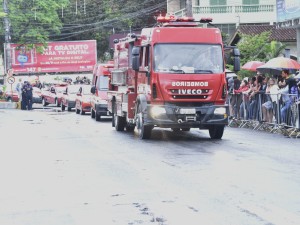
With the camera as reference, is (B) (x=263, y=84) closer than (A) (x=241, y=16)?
Yes

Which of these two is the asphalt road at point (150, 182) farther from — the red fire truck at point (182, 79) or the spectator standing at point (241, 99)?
the spectator standing at point (241, 99)

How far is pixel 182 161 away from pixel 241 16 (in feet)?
130

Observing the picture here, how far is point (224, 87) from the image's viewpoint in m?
19.5

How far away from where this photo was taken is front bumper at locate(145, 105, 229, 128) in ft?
62.7

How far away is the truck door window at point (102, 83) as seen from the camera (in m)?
31.5

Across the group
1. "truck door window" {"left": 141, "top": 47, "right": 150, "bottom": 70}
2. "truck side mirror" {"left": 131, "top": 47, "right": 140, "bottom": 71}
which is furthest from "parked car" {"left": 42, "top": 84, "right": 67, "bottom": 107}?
"truck side mirror" {"left": 131, "top": 47, "right": 140, "bottom": 71}

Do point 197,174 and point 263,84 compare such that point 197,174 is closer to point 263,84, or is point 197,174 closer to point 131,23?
point 263,84

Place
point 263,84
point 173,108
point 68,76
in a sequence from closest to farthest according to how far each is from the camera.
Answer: point 173,108, point 263,84, point 68,76

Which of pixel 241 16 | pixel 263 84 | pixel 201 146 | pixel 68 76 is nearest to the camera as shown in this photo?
pixel 201 146

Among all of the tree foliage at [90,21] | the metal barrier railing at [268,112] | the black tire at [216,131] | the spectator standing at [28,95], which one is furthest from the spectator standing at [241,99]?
the tree foliage at [90,21]

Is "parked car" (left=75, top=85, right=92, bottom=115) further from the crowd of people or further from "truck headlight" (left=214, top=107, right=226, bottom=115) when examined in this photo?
"truck headlight" (left=214, top=107, right=226, bottom=115)

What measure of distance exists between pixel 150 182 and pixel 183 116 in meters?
8.06

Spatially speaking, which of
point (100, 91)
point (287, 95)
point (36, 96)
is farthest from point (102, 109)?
point (36, 96)

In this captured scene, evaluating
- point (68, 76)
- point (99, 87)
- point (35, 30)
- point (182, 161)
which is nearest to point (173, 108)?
point (182, 161)
